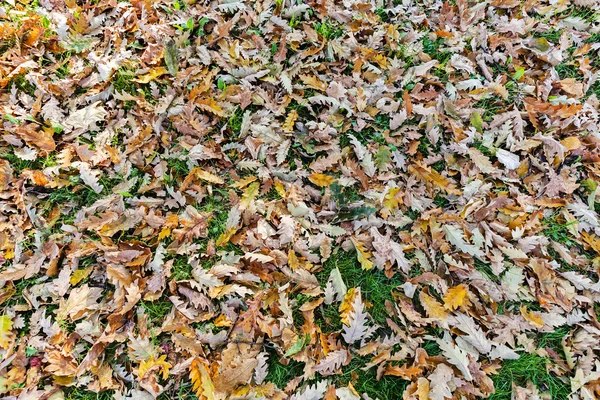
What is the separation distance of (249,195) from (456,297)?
1.36 metres

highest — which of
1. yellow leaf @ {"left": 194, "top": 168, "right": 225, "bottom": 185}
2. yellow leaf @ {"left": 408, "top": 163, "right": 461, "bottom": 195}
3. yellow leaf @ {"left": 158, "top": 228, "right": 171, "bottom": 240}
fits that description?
yellow leaf @ {"left": 408, "top": 163, "right": 461, "bottom": 195}

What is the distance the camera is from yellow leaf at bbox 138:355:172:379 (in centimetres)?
204

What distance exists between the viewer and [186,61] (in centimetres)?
298

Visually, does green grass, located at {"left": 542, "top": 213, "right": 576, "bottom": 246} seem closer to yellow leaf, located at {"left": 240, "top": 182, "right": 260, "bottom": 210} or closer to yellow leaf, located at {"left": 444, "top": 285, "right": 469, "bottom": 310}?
yellow leaf, located at {"left": 444, "top": 285, "right": 469, "bottom": 310}

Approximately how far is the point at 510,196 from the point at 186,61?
245 cm

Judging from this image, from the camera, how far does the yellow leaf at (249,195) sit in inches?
99.8

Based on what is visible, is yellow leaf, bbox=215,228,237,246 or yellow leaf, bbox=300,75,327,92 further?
yellow leaf, bbox=300,75,327,92

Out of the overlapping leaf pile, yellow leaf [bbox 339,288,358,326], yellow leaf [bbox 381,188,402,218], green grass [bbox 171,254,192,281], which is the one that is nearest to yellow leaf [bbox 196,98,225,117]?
the overlapping leaf pile

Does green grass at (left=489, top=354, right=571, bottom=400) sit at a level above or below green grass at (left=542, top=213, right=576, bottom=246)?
below

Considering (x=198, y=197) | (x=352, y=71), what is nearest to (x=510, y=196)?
(x=352, y=71)

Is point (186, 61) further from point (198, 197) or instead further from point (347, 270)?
point (347, 270)

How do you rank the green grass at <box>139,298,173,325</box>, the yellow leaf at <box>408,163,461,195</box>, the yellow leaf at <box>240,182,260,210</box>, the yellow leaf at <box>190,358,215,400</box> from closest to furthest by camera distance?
1. the yellow leaf at <box>190,358,215,400</box>
2. the green grass at <box>139,298,173,325</box>
3. the yellow leaf at <box>240,182,260,210</box>
4. the yellow leaf at <box>408,163,461,195</box>

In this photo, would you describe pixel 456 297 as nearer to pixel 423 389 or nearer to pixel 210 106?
pixel 423 389

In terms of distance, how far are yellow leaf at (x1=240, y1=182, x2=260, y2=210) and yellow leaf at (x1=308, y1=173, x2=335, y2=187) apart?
1.18ft
